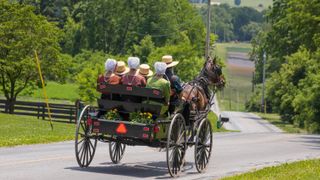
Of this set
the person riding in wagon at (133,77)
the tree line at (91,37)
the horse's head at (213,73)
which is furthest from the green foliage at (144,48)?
the person riding in wagon at (133,77)

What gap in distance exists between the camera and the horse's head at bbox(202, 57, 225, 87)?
19141 millimetres

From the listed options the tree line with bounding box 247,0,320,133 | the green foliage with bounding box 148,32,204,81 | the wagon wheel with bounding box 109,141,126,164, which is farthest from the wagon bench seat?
the green foliage with bounding box 148,32,204,81

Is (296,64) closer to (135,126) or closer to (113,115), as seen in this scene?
(113,115)

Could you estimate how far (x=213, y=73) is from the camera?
19.2m

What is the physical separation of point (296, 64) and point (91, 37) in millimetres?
37254

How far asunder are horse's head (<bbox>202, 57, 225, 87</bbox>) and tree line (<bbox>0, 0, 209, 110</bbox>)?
112 feet

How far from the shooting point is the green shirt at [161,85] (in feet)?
52.2

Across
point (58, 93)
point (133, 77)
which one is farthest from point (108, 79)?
point (58, 93)

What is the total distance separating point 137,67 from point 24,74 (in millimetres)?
37442

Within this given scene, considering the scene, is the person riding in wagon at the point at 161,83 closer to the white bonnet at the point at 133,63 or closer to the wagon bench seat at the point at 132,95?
the wagon bench seat at the point at 132,95

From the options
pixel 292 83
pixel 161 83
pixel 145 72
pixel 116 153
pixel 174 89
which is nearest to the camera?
pixel 161 83

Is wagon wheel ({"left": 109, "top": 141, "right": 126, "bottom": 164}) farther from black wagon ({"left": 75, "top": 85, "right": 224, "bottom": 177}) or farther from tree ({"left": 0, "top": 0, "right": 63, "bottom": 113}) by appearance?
tree ({"left": 0, "top": 0, "right": 63, "bottom": 113})

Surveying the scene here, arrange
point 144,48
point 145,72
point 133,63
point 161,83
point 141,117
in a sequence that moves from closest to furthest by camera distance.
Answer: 1. point 141,117
2. point 161,83
3. point 133,63
4. point 145,72
5. point 144,48

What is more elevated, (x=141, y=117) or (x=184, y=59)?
(x=141, y=117)
